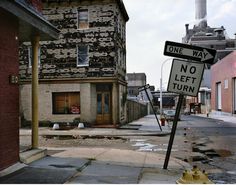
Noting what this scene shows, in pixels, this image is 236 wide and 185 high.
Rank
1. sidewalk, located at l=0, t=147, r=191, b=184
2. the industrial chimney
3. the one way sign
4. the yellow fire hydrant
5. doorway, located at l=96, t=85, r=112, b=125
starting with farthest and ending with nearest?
the industrial chimney, doorway, located at l=96, t=85, r=112, b=125, the one way sign, sidewalk, located at l=0, t=147, r=191, b=184, the yellow fire hydrant

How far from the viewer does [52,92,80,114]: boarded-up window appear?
94.3ft

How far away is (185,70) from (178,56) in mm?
369

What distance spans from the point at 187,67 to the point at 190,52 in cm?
36

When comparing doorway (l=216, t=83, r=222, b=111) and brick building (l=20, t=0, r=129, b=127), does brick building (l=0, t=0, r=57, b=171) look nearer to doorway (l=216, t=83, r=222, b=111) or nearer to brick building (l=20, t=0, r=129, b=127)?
brick building (l=20, t=0, r=129, b=127)

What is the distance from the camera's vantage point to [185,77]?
876cm

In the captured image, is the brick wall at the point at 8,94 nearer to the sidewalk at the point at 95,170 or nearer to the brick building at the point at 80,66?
the sidewalk at the point at 95,170

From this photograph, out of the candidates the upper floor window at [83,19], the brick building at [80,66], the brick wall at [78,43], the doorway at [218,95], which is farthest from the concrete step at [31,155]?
the doorway at [218,95]

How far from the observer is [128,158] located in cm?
1158

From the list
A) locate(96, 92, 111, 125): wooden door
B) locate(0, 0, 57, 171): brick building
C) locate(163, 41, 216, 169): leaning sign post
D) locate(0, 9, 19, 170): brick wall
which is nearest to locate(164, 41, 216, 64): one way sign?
locate(163, 41, 216, 169): leaning sign post

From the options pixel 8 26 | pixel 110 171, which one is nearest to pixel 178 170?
pixel 110 171

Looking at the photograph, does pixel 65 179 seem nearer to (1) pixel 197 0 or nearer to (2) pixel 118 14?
(2) pixel 118 14

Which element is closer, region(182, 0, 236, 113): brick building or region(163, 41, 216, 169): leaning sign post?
region(163, 41, 216, 169): leaning sign post

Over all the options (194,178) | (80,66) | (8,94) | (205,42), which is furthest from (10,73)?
(205,42)

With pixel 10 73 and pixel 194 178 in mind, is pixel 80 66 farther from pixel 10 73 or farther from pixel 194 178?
pixel 194 178
